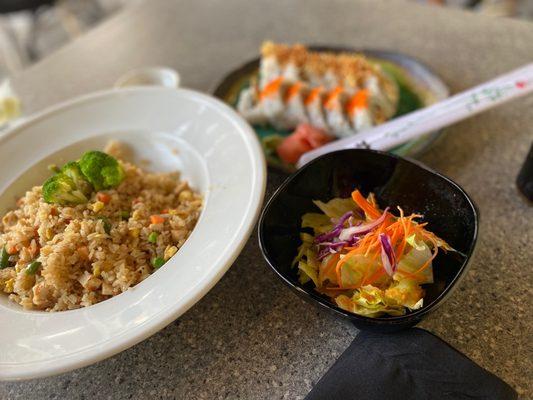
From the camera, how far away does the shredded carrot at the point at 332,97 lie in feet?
4.37

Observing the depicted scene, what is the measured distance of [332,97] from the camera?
135 centimetres

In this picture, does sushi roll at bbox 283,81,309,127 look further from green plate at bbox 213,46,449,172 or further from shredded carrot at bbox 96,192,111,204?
shredded carrot at bbox 96,192,111,204

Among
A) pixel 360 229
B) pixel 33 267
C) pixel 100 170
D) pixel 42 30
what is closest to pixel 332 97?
pixel 360 229

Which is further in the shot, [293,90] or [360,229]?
[293,90]

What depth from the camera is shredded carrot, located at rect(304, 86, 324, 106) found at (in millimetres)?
1364

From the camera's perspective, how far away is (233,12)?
7.06 feet

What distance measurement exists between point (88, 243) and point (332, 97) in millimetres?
823

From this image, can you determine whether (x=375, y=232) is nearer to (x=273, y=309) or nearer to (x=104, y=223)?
(x=273, y=309)

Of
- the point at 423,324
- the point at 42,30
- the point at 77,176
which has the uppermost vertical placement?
the point at 77,176

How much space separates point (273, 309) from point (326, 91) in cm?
77

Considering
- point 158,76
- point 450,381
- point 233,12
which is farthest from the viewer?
point 233,12

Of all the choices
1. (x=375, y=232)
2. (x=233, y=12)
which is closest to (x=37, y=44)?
(x=233, y=12)

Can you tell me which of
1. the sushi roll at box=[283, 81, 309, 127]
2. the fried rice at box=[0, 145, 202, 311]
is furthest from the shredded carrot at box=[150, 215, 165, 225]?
the sushi roll at box=[283, 81, 309, 127]

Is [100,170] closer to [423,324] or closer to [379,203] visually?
[379,203]
